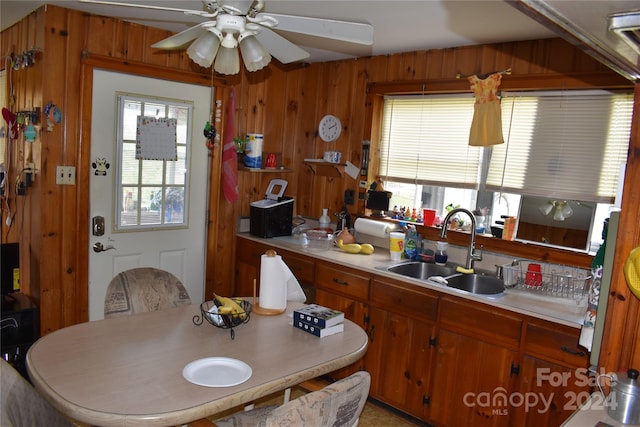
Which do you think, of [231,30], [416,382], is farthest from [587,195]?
[231,30]

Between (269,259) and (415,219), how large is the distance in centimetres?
161

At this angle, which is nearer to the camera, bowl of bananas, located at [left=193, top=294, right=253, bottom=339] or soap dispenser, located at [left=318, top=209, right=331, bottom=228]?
bowl of bananas, located at [left=193, top=294, right=253, bottom=339]

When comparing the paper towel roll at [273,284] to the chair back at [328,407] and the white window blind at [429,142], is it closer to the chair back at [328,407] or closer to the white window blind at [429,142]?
the chair back at [328,407]

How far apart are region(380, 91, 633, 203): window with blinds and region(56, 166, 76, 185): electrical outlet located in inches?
82.8

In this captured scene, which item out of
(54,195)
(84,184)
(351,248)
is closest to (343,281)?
(351,248)

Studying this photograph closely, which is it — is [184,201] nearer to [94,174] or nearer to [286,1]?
[94,174]

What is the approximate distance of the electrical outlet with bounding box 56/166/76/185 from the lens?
2955mm

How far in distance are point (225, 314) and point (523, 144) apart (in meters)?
2.04

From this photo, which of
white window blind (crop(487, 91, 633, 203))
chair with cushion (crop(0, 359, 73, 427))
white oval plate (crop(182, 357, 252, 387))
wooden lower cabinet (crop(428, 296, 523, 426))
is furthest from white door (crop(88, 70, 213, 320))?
white window blind (crop(487, 91, 633, 203))

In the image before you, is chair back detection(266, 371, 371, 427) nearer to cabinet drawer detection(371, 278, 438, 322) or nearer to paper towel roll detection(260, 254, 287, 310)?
paper towel roll detection(260, 254, 287, 310)

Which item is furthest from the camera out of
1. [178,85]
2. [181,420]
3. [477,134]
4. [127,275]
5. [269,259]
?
[178,85]

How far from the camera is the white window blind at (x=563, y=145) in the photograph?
2.65m

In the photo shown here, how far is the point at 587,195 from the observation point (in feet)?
8.95

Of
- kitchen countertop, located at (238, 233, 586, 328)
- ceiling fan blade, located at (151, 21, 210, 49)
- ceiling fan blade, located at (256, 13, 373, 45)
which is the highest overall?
ceiling fan blade, located at (256, 13, 373, 45)
